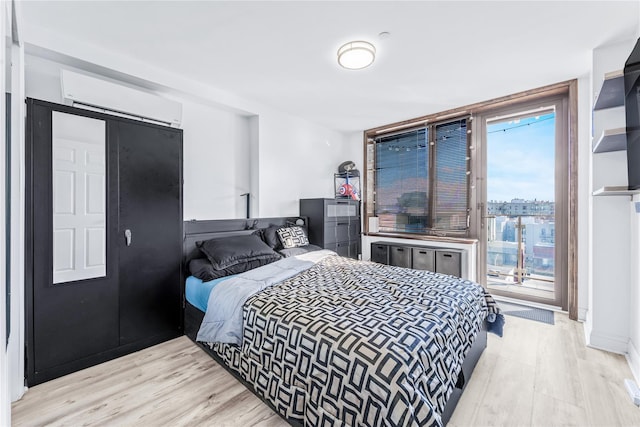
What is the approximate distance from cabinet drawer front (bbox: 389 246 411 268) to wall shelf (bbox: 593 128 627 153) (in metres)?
2.20

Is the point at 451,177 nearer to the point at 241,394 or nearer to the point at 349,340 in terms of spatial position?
the point at 349,340

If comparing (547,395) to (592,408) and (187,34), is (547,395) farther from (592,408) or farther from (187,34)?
(187,34)

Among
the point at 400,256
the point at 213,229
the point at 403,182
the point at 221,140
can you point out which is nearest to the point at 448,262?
the point at 400,256

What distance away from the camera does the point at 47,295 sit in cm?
203

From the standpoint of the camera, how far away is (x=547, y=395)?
1.83 metres

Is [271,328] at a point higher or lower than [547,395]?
higher

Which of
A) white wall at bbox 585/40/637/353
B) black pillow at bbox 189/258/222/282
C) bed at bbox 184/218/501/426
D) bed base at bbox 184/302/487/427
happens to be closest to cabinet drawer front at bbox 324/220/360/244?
bed at bbox 184/218/501/426

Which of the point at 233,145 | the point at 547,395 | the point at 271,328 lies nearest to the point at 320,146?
the point at 233,145

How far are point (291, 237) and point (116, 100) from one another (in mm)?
2184

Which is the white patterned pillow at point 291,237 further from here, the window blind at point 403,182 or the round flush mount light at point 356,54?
the round flush mount light at point 356,54

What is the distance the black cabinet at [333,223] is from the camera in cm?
398

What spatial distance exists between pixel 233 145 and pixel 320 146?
1.49 meters

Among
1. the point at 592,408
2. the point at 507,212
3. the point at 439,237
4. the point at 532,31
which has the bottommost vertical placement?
the point at 592,408

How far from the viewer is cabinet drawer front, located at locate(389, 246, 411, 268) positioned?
396 cm
